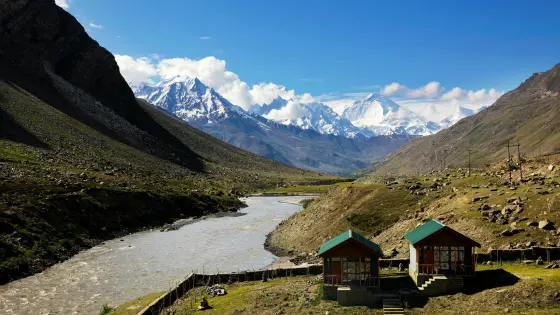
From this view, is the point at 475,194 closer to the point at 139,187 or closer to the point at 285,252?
the point at 285,252

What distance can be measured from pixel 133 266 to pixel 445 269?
4706cm

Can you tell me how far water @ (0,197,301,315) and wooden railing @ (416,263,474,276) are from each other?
31944mm

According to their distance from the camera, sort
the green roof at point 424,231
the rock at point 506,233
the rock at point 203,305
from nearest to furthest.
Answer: the rock at point 203,305 < the green roof at point 424,231 < the rock at point 506,233

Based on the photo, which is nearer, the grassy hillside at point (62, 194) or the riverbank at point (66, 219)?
the riverbank at point (66, 219)

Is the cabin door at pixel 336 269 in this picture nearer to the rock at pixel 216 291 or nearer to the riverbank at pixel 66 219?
the rock at pixel 216 291

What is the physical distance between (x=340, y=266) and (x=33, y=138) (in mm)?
146757

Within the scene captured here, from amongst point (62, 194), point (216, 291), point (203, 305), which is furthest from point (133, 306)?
point (62, 194)

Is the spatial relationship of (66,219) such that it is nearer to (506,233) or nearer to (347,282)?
(347,282)

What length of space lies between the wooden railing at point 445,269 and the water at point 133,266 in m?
31.9

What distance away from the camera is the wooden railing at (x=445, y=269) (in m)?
45.6

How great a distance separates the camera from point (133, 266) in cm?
7188

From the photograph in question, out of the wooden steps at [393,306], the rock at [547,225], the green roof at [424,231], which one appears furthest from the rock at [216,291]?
the rock at [547,225]

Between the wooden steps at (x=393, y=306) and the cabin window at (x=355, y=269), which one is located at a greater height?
the cabin window at (x=355, y=269)

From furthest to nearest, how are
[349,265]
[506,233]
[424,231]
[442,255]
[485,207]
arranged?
[485,207]
[506,233]
[424,231]
[349,265]
[442,255]
